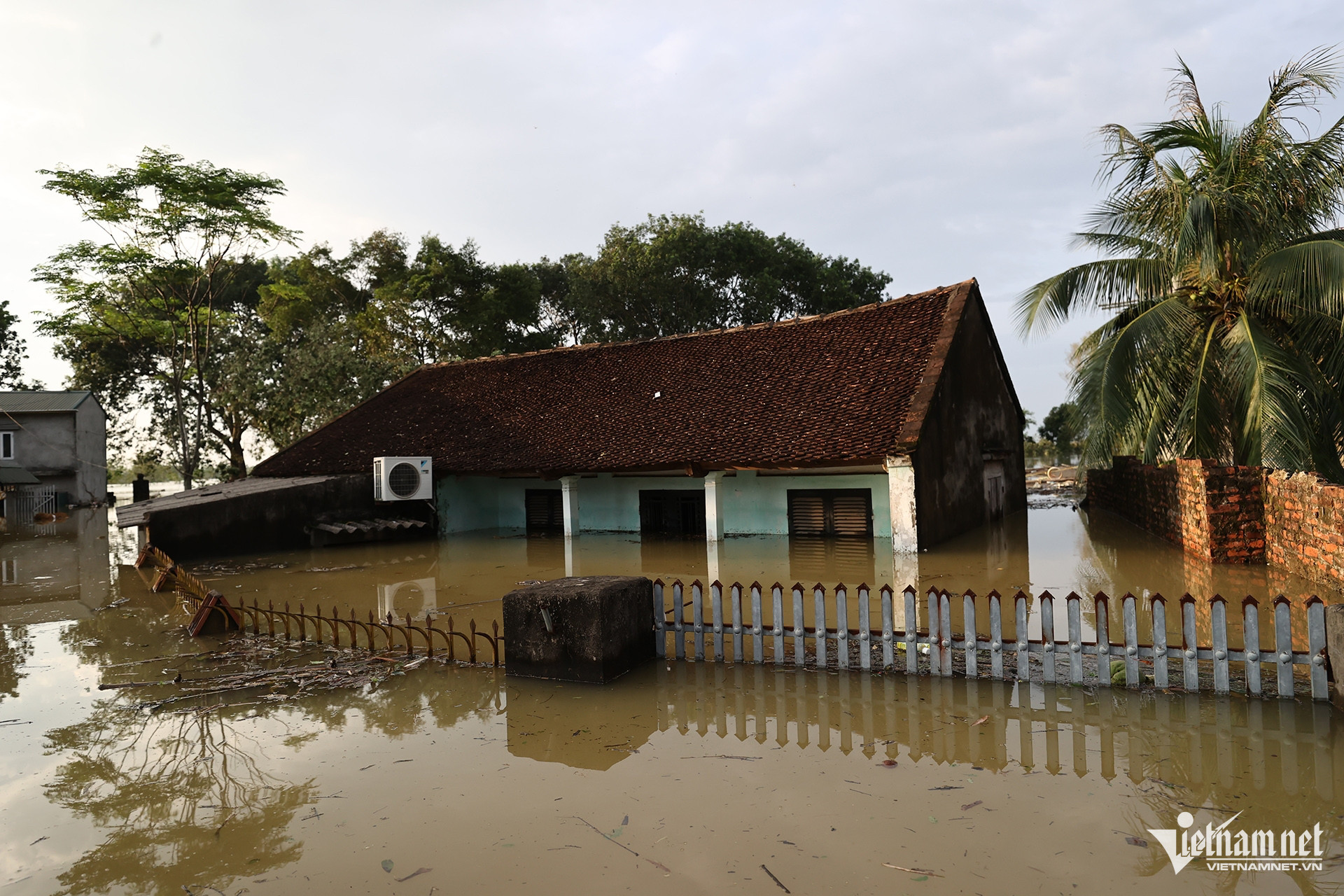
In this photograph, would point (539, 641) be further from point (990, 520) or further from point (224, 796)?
point (990, 520)

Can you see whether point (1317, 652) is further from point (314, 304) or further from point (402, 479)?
point (314, 304)

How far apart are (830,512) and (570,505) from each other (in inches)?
237

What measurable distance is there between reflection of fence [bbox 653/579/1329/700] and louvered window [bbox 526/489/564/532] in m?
12.3

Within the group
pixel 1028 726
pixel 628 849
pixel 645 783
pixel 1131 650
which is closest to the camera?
pixel 628 849

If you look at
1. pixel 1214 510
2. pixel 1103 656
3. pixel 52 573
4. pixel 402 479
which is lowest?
pixel 52 573

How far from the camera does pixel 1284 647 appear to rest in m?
5.15

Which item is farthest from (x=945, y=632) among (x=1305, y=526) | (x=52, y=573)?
(x=52, y=573)

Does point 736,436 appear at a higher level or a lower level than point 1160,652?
higher

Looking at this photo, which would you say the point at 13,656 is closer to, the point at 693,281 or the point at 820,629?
the point at 820,629

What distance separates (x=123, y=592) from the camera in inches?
483

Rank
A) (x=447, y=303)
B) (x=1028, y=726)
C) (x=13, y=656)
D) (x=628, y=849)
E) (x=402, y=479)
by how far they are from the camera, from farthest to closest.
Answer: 1. (x=447, y=303)
2. (x=402, y=479)
3. (x=13, y=656)
4. (x=1028, y=726)
5. (x=628, y=849)

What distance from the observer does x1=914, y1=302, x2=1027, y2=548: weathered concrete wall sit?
13672 millimetres

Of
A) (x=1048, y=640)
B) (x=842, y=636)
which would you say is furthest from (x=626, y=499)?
(x=1048, y=640)

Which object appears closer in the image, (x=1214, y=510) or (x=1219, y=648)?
(x=1219, y=648)
